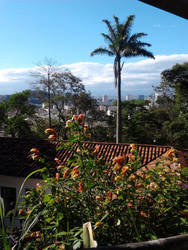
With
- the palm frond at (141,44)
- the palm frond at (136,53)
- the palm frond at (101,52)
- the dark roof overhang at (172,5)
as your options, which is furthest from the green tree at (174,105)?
the dark roof overhang at (172,5)

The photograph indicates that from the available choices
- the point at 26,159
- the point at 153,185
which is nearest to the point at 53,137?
the point at 153,185

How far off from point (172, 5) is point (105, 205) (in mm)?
762

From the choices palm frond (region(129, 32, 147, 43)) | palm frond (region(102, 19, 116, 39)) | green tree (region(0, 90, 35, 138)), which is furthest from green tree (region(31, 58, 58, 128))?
palm frond (region(129, 32, 147, 43))

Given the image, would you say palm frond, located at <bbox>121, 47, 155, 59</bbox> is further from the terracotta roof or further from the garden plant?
the garden plant

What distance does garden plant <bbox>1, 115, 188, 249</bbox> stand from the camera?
92cm

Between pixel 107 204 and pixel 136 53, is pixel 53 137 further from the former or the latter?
pixel 136 53

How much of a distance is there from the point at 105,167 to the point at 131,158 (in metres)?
0.18

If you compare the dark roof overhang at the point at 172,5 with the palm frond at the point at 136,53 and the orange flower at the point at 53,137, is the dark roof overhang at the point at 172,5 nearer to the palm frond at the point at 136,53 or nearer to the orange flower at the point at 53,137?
the orange flower at the point at 53,137

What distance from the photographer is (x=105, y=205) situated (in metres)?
0.99

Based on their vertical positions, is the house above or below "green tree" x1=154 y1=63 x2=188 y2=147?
below

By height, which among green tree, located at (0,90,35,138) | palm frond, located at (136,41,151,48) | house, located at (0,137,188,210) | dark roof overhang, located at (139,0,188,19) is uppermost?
palm frond, located at (136,41,151,48)

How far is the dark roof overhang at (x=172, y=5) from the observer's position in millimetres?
611

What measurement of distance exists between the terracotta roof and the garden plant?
197 inches

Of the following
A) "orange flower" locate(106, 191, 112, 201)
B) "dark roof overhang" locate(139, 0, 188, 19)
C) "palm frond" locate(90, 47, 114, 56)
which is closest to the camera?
"dark roof overhang" locate(139, 0, 188, 19)
